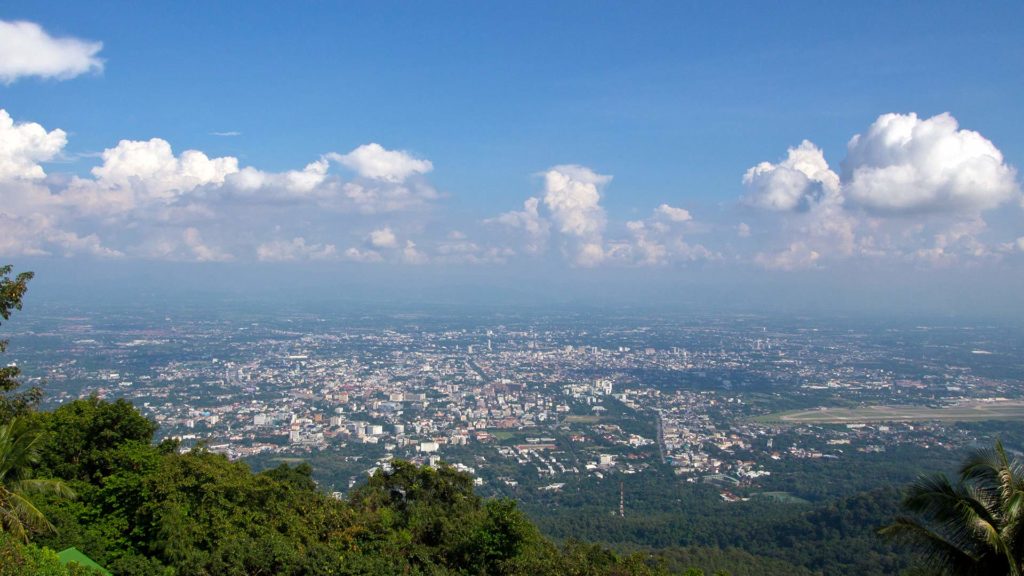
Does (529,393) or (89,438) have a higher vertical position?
(89,438)

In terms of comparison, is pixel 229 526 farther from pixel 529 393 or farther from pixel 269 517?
pixel 529 393

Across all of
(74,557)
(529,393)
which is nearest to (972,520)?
(74,557)

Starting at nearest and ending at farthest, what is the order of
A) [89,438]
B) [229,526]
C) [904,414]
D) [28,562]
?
[28,562]
[229,526]
[89,438]
[904,414]

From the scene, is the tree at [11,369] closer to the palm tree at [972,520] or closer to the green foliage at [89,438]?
the green foliage at [89,438]

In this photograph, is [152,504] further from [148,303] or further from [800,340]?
[148,303]

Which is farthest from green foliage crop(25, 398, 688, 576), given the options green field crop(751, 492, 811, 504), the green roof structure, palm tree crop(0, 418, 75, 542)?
green field crop(751, 492, 811, 504)
